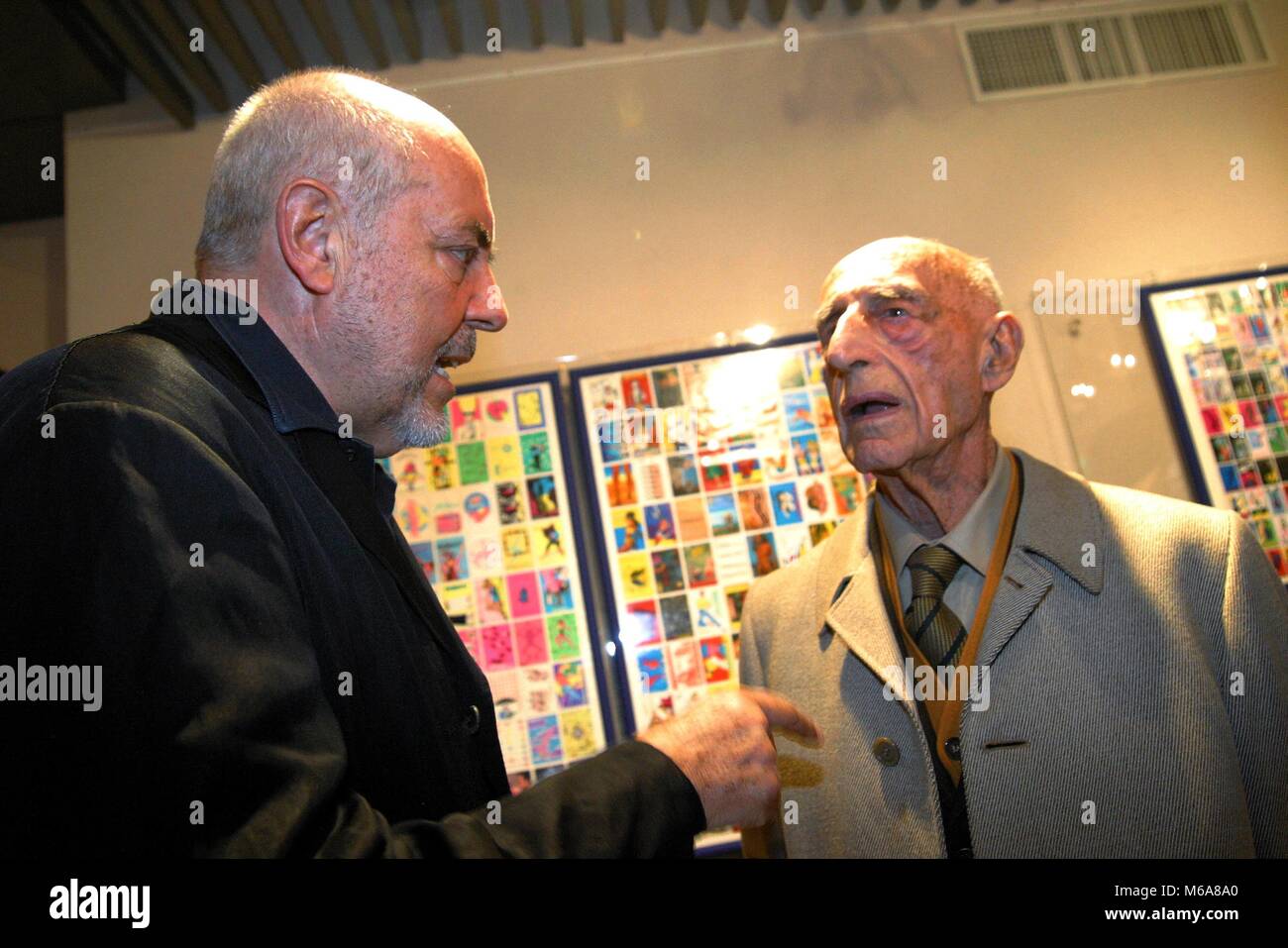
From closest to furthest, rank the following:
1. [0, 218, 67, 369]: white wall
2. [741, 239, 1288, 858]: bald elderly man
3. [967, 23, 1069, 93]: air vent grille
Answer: [741, 239, 1288, 858]: bald elderly man, [967, 23, 1069, 93]: air vent grille, [0, 218, 67, 369]: white wall

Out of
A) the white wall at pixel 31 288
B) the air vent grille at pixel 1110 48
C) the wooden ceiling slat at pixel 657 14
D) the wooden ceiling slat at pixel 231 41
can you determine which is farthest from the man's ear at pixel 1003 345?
the white wall at pixel 31 288

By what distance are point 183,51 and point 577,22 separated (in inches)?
46.8

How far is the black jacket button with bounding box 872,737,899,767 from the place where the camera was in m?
1.50

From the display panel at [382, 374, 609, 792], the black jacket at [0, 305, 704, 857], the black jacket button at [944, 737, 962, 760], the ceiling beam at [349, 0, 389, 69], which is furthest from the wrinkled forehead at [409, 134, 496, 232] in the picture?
the ceiling beam at [349, 0, 389, 69]

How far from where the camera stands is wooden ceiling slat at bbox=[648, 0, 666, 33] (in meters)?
2.94

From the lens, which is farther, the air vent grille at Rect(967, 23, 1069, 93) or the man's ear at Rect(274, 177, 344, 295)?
the air vent grille at Rect(967, 23, 1069, 93)

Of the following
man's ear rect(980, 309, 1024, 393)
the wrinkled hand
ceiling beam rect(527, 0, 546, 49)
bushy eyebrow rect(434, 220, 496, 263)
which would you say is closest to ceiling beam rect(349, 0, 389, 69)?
ceiling beam rect(527, 0, 546, 49)

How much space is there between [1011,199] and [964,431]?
5.17 feet

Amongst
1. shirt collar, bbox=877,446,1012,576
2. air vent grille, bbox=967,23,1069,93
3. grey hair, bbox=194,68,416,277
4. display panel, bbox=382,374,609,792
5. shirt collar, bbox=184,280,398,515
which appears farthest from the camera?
air vent grille, bbox=967,23,1069,93

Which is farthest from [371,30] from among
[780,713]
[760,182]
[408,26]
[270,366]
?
[780,713]

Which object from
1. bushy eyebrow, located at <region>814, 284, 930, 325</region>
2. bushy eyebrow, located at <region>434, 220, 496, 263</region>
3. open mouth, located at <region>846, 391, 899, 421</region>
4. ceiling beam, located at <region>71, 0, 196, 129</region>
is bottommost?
open mouth, located at <region>846, 391, 899, 421</region>

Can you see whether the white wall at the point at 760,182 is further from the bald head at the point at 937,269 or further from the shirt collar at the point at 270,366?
the shirt collar at the point at 270,366

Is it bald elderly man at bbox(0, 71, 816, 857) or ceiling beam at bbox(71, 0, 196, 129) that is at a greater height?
ceiling beam at bbox(71, 0, 196, 129)

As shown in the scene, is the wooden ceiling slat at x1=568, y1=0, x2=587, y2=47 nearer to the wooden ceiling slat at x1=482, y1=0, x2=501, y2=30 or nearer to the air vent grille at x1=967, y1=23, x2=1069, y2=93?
the wooden ceiling slat at x1=482, y1=0, x2=501, y2=30
